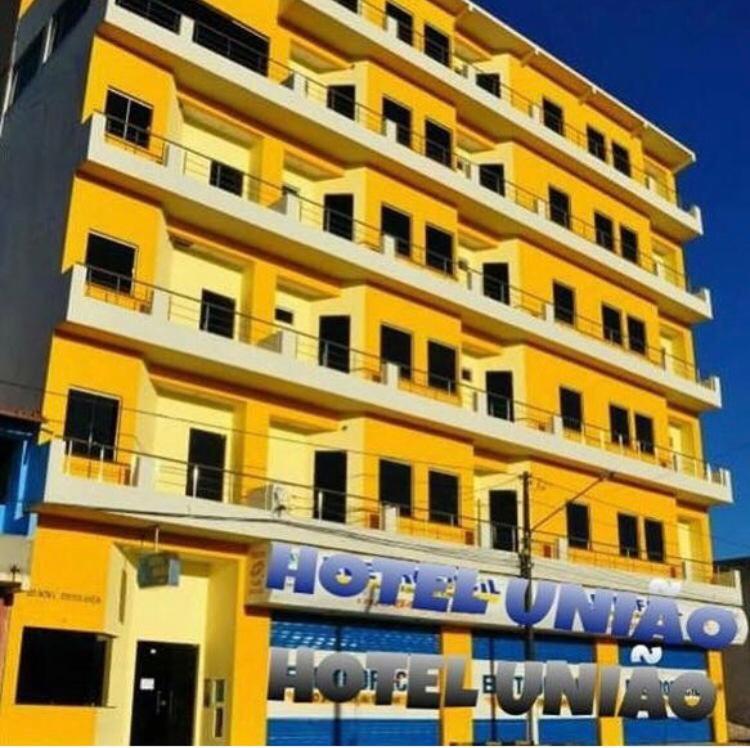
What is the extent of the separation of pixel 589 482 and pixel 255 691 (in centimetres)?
1512

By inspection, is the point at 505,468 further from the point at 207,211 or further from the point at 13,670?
the point at 13,670

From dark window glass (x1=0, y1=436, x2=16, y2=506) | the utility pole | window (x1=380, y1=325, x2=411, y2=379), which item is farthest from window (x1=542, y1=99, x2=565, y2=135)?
dark window glass (x1=0, y1=436, x2=16, y2=506)

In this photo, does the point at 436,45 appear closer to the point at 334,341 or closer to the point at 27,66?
the point at 334,341

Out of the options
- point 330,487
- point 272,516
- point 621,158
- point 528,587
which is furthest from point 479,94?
point 272,516

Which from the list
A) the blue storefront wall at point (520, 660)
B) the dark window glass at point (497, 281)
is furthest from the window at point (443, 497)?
the dark window glass at point (497, 281)

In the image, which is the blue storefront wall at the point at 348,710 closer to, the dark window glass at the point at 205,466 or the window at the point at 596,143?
the dark window glass at the point at 205,466

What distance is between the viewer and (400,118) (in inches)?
1293

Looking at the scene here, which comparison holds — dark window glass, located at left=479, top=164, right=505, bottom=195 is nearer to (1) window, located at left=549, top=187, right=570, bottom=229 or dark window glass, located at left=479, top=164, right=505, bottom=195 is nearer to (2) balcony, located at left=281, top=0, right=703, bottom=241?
(2) balcony, located at left=281, top=0, right=703, bottom=241

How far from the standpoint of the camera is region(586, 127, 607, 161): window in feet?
133

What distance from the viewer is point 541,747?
26.9 metres

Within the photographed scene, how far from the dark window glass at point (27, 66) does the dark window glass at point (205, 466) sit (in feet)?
41.0

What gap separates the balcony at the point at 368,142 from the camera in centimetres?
2691

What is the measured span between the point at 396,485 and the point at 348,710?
6264mm

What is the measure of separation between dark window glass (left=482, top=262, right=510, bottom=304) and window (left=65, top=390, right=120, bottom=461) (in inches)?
597
